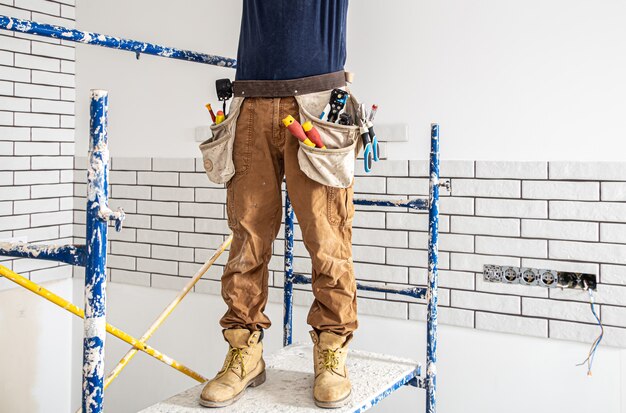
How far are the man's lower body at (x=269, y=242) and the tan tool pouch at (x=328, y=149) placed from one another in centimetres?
5

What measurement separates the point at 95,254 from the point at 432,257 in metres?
1.25

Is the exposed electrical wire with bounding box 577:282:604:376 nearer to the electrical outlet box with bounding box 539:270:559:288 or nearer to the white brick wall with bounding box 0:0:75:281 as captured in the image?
the electrical outlet box with bounding box 539:270:559:288

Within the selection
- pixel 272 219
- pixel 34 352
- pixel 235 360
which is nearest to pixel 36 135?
pixel 34 352

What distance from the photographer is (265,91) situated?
1801 millimetres

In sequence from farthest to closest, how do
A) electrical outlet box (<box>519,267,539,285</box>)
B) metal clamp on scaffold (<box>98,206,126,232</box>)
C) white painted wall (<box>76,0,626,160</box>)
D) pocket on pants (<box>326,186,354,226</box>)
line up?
electrical outlet box (<box>519,267,539,285</box>) → white painted wall (<box>76,0,626,160</box>) → pocket on pants (<box>326,186,354,226</box>) → metal clamp on scaffold (<box>98,206,126,232</box>)

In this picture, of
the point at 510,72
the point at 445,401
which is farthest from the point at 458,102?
the point at 445,401

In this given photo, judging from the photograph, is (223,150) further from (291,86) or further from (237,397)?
(237,397)

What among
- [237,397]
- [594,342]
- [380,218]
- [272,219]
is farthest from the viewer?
[380,218]

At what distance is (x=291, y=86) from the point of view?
1.78 m

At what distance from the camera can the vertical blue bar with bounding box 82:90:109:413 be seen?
120 centimetres

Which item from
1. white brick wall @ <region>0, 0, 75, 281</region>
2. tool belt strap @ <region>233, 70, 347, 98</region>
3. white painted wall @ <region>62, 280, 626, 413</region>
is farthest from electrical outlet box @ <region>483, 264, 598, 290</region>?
white brick wall @ <region>0, 0, 75, 281</region>

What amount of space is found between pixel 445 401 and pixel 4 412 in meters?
2.10

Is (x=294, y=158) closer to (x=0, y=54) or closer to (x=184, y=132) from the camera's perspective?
(x=184, y=132)

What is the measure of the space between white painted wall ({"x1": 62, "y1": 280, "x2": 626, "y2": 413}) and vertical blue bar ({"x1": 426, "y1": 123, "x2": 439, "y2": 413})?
36cm
